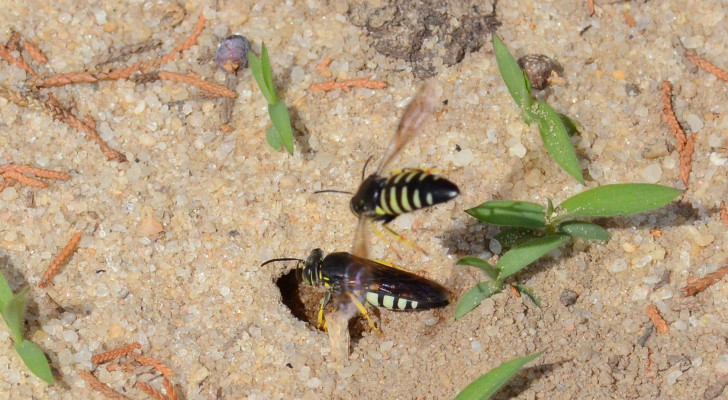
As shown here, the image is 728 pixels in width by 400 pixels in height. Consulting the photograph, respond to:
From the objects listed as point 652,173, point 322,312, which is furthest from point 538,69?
point 322,312

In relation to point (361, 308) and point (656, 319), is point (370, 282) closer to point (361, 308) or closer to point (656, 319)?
point (361, 308)

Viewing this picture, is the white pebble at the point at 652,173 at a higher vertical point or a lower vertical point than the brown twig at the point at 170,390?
higher

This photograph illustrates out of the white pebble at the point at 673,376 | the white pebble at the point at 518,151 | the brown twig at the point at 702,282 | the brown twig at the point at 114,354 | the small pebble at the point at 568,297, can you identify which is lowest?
the white pebble at the point at 673,376

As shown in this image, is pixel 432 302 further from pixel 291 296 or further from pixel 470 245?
pixel 291 296

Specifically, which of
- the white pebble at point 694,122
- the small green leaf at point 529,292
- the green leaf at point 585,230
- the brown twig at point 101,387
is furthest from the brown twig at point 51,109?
the white pebble at point 694,122

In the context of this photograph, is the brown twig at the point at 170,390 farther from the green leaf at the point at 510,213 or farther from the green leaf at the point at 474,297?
the green leaf at the point at 510,213

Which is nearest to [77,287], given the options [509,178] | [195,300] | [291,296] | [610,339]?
[195,300]

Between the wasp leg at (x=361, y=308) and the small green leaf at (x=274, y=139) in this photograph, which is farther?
the small green leaf at (x=274, y=139)
